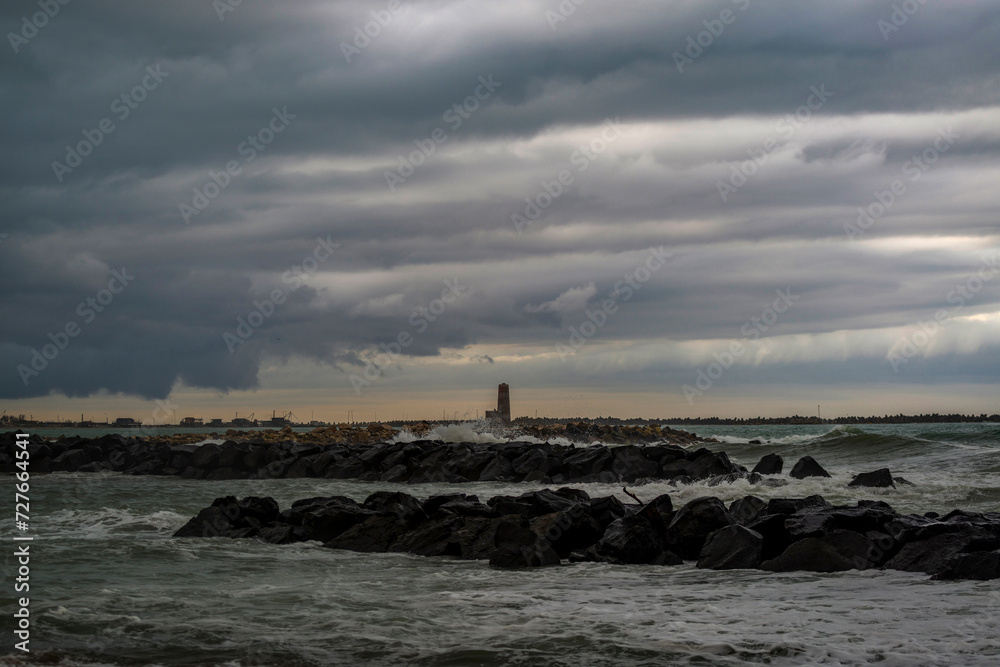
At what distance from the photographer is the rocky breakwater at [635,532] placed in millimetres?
11227

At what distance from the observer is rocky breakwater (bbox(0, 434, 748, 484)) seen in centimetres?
2858

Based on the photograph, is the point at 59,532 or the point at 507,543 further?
the point at 59,532

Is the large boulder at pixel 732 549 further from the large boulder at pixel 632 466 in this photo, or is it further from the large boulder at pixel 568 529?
the large boulder at pixel 632 466

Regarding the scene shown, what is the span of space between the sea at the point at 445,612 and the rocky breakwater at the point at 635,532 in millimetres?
428

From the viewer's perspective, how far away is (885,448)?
3728 cm

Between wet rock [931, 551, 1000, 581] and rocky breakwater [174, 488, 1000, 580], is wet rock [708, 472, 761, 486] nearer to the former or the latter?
rocky breakwater [174, 488, 1000, 580]

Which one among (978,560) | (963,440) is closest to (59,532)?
(978,560)

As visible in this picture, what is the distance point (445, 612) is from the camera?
9.04 m

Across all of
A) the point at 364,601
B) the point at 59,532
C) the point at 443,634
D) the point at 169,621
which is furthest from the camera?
the point at 59,532

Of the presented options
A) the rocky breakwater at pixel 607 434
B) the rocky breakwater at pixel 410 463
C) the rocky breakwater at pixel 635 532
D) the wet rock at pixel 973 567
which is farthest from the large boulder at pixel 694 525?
the rocky breakwater at pixel 607 434

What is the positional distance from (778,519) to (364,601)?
20.4 feet

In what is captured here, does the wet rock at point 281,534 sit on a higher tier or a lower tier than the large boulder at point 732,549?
lower

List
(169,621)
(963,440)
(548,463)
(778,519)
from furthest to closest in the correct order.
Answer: (963,440) → (548,463) → (778,519) → (169,621)

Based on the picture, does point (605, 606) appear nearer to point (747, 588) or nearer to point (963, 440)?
point (747, 588)
